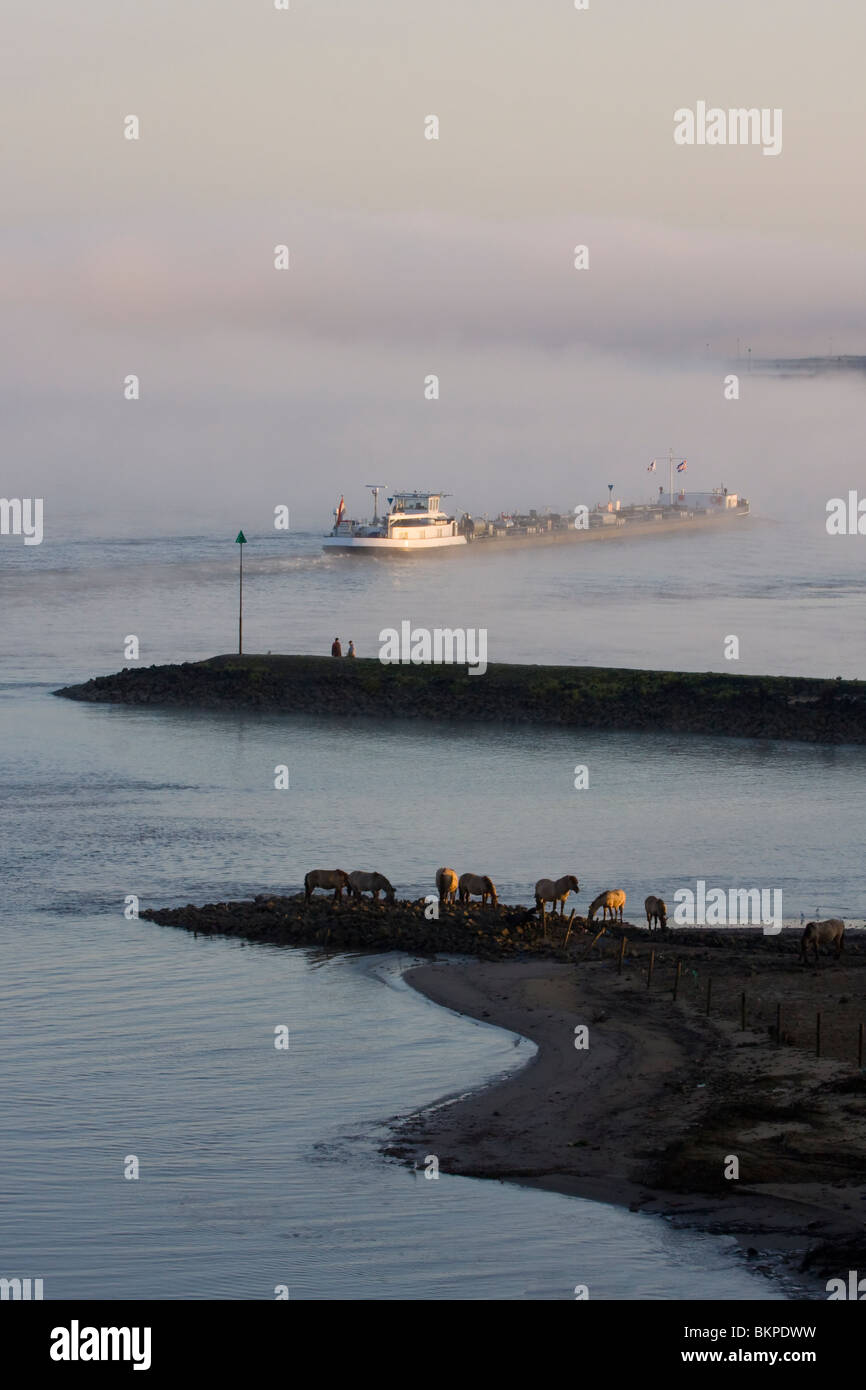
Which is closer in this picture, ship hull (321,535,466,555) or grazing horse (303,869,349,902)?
grazing horse (303,869,349,902)

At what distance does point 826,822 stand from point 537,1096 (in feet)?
73.5

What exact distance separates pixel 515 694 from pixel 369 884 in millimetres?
31846

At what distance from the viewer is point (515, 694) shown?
208ft

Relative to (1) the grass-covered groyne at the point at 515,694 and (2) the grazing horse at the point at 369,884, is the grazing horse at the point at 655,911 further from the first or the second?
(1) the grass-covered groyne at the point at 515,694

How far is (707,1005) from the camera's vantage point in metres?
25.1

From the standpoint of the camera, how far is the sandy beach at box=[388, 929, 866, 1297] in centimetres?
1800

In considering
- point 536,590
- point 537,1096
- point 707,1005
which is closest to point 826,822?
point 707,1005

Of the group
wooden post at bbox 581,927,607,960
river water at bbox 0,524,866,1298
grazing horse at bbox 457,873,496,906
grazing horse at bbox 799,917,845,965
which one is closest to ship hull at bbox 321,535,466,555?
river water at bbox 0,524,866,1298

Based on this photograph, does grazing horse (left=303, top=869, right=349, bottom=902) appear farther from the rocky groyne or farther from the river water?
the river water

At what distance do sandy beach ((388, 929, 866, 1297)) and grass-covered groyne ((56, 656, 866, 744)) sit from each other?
104 feet

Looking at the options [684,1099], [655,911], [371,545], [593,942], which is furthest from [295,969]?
[371,545]
